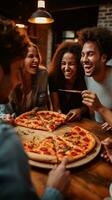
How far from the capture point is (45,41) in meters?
9.34

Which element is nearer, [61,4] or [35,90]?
[35,90]

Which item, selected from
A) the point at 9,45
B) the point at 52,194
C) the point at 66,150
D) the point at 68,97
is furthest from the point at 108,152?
the point at 68,97

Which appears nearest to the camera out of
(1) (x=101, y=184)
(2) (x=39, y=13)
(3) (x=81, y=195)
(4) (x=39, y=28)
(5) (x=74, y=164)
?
(3) (x=81, y=195)

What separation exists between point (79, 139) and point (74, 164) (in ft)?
1.56

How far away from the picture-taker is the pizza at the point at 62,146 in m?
1.72

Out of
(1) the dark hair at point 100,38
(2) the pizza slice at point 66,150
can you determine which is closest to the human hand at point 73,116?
(2) the pizza slice at point 66,150

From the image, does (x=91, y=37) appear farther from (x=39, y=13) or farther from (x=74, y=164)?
(x=74, y=164)

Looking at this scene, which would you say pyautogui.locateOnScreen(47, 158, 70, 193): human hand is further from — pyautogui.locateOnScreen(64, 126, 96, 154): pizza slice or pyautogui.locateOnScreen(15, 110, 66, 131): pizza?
pyautogui.locateOnScreen(15, 110, 66, 131): pizza

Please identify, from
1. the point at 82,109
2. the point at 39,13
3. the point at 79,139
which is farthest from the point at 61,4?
the point at 79,139

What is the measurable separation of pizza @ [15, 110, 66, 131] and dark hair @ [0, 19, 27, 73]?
4.13ft

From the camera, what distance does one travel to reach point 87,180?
60.6 inches

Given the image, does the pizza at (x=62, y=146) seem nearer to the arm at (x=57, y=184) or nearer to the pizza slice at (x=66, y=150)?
the pizza slice at (x=66, y=150)

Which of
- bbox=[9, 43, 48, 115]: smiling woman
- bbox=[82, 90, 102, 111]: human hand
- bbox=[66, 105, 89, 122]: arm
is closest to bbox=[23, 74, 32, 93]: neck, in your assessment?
bbox=[9, 43, 48, 115]: smiling woman

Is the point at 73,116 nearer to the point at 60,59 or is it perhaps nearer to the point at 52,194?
the point at 60,59
